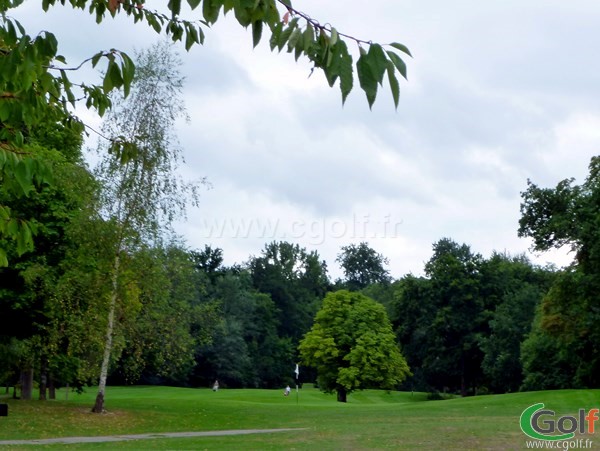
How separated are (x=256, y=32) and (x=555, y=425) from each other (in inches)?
817

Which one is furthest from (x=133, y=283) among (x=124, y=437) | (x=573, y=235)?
(x=573, y=235)

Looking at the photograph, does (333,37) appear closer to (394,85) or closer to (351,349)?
(394,85)

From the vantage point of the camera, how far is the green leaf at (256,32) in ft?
10.4

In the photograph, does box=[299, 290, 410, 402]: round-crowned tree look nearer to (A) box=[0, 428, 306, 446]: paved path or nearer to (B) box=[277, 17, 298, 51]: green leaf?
(A) box=[0, 428, 306, 446]: paved path

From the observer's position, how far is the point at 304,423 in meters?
27.2

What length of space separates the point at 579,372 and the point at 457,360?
53.2ft

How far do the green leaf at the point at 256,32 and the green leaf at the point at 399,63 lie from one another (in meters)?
0.62

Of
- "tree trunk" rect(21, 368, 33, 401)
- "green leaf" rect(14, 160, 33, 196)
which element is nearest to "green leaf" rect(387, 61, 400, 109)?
"green leaf" rect(14, 160, 33, 196)

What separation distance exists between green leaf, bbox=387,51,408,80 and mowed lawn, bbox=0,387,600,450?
624 inches

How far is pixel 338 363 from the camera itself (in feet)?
175

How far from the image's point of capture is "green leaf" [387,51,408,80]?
277 centimetres

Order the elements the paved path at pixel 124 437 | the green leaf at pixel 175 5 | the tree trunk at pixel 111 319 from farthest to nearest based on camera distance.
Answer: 1. the tree trunk at pixel 111 319
2. the paved path at pixel 124 437
3. the green leaf at pixel 175 5

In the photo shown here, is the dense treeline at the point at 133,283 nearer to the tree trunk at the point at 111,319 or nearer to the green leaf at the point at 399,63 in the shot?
the tree trunk at the point at 111,319

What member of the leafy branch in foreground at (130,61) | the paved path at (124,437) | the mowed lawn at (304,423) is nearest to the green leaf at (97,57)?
the leafy branch in foreground at (130,61)
